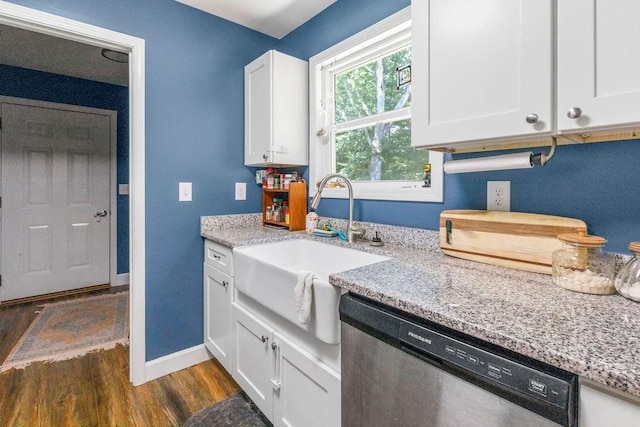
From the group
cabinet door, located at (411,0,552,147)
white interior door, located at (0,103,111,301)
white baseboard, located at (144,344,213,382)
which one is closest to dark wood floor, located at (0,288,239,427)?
white baseboard, located at (144,344,213,382)

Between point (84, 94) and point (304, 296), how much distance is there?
379 centimetres

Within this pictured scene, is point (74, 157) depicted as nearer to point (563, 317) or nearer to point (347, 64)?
point (347, 64)

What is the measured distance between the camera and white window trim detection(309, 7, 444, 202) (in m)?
1.48

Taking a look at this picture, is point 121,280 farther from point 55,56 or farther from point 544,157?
point 544,157

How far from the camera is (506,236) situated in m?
1.12

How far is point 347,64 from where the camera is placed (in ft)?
6.40

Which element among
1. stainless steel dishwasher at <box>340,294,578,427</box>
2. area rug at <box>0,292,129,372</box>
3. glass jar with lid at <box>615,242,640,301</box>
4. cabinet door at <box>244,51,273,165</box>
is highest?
cabinet door at <box>244,51,273,165</box>

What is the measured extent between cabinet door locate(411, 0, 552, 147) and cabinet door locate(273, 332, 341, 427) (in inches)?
35.9

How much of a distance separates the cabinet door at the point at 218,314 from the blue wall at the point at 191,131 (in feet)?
0.30

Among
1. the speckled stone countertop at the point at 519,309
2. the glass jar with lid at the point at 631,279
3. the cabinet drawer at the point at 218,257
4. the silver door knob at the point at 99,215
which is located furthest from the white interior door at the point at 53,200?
the glass jar with lid at the point at 631,279

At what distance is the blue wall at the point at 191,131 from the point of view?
1.71 m

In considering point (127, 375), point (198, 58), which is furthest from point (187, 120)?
point (127, 375)

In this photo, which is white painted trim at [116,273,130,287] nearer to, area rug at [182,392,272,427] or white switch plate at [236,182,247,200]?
white switch plate at [236,182,247,200]

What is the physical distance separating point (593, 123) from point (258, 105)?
71.1 inches
